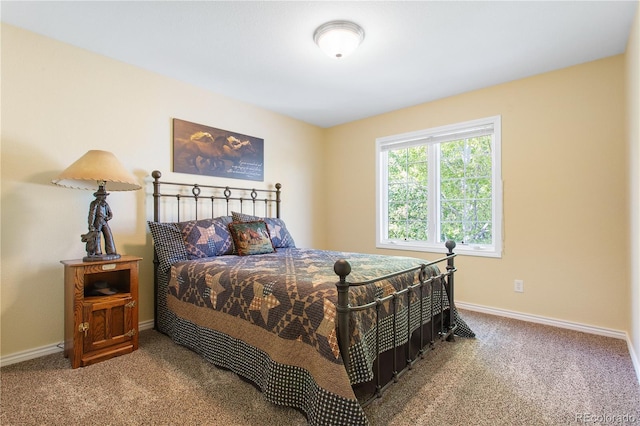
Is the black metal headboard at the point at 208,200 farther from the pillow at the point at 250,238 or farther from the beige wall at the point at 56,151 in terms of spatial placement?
the pillow at the point at 250,238

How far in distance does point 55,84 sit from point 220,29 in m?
1.35

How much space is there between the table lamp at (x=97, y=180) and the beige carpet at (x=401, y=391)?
2.63 feet

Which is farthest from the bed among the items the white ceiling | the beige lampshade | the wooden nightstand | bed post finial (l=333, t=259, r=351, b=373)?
the white ceiling

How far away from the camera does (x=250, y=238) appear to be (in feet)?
9.48

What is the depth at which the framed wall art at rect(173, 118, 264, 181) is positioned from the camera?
3.10m

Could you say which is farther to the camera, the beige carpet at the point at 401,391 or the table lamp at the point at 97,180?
the table lamp at the point at 97,180

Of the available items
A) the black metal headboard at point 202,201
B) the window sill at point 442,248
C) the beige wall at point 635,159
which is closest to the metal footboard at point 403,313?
the window sill at point 442,248

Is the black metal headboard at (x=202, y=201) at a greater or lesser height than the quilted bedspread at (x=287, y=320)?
greater

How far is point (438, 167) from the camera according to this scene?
145 inches

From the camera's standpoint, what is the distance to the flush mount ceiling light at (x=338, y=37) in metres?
2.16

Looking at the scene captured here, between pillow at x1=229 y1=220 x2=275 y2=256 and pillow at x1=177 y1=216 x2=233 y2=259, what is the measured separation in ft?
0.25

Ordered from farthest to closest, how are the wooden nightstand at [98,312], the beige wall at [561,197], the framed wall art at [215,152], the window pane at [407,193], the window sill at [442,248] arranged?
the window pane at [407,193] < the window sill at [442,248] < the framed wall art at [215,152] < the beige wall at [561,197] < the wooden nightstand at [98,312]

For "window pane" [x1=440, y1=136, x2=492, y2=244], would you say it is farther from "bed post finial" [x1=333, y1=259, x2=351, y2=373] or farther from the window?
"bed post finial" [x1=333, y1=259, x2=351, y2=373]

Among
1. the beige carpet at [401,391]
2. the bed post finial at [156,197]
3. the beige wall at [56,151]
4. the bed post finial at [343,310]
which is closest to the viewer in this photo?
the bed post finial at [343,310]
